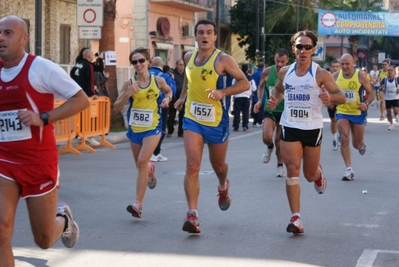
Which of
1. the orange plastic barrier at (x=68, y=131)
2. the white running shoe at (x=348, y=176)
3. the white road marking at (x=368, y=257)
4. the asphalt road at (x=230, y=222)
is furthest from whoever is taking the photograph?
the orange plastic barrier at (x=68, y=131)

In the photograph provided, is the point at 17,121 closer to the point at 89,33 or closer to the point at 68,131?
the point at 68,131

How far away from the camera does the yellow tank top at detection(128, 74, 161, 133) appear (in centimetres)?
966

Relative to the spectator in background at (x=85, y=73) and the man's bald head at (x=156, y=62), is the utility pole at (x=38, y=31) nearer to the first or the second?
the spectator in background at (x=85, y=73)

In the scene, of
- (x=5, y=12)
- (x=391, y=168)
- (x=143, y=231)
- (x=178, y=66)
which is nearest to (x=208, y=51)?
(x=143, y=231)

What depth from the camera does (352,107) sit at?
13211mm

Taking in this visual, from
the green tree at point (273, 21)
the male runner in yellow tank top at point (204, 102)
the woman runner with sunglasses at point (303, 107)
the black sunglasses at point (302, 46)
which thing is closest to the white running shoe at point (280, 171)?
the woman runner with sunglasses at point (303, 107)

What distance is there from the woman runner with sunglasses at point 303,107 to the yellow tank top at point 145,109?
1654 mm

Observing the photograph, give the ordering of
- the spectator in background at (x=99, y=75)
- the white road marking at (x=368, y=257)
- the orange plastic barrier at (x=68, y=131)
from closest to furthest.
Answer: the white road marking at (x=368, y=257)
the orange plastic barrier at (x=68, y=131)
the spectator in background at (x=99, y=75)

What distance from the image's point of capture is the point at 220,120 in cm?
842

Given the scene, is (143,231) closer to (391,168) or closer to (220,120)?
(220,120)

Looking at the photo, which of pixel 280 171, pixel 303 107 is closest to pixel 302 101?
pixel 303 107

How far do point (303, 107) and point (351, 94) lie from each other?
16.7ft

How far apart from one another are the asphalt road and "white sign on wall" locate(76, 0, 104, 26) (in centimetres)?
493

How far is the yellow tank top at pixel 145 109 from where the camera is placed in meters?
9.66
